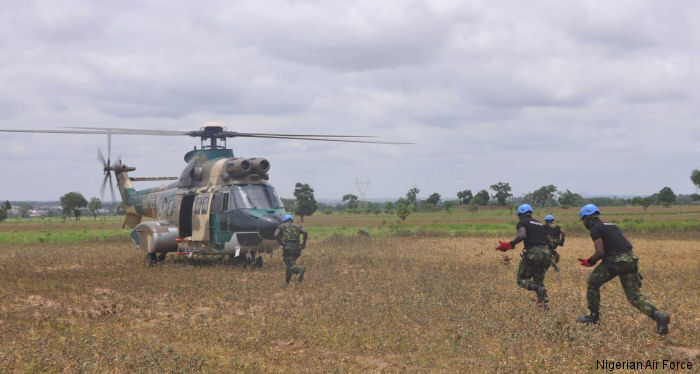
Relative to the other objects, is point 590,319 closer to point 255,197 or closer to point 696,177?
point 255,197

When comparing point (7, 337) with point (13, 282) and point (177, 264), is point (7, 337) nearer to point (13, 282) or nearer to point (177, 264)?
point (13, 282)

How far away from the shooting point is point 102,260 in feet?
64.7

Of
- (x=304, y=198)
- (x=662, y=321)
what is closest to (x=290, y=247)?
(x=662, y=321)

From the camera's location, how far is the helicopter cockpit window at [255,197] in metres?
16.1

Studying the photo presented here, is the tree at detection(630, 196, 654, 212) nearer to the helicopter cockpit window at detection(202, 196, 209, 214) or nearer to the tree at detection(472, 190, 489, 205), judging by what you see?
the tree at detection(472, 190, 489, 205)

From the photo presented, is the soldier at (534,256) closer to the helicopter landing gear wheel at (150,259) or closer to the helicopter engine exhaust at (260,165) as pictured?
the helicopter engine exhaust at (260,165)

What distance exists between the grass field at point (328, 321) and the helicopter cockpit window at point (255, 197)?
1925mm

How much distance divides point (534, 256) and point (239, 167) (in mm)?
9537

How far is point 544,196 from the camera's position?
136 m

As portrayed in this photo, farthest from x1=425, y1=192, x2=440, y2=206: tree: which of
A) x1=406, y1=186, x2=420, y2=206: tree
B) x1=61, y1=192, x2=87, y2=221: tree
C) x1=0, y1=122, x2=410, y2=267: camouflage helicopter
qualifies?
x1=0, y1=122, x2=410, y2=267: camouflage helicopter

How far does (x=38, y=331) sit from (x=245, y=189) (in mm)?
→ 8097

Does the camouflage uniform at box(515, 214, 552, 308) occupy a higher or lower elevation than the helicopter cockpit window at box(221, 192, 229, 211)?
lower

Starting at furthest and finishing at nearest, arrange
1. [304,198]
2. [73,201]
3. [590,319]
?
[73,201]
[304,198]
[590,319]

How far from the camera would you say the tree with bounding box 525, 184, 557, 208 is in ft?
439
